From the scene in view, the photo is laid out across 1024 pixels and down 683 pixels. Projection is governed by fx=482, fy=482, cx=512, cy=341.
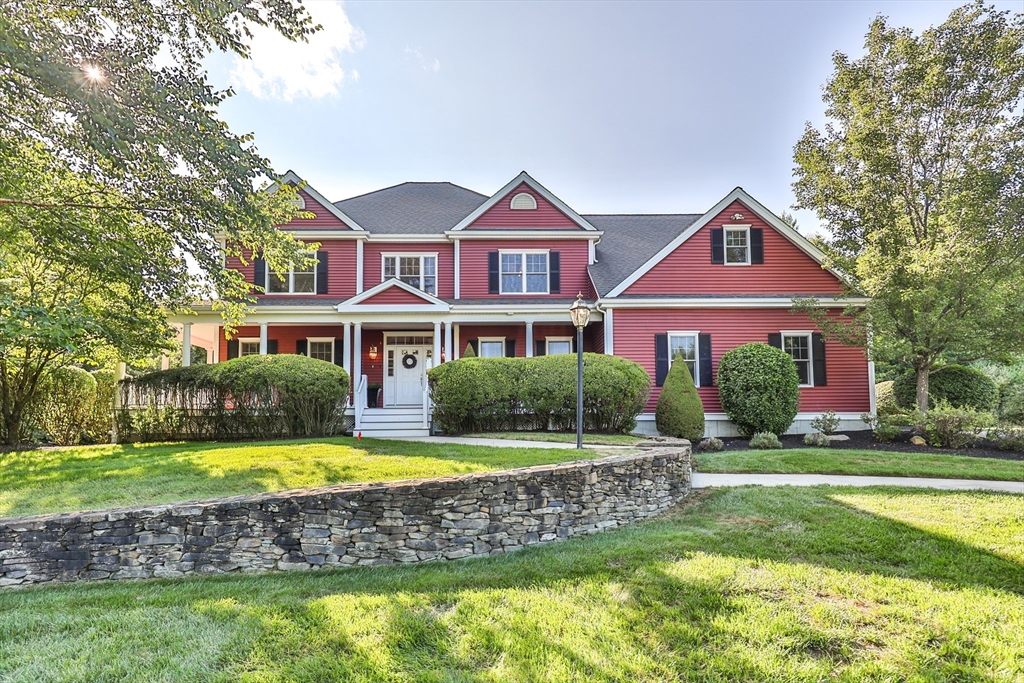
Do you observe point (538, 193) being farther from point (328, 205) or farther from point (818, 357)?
point (818, 357)

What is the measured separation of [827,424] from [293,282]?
1460 cm

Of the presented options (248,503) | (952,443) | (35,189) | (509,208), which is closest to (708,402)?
(952,443)

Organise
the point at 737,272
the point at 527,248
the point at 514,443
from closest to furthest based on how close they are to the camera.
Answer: the point at 514,443 < the point at 737,272 < the point at 527,248

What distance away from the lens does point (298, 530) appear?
4.46 metres

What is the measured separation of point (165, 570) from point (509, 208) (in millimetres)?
12370

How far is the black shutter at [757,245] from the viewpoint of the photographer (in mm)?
13250

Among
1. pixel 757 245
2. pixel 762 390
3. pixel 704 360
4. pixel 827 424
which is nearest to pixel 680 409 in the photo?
pixel 762 390

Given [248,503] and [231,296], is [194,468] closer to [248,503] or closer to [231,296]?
[248,503]

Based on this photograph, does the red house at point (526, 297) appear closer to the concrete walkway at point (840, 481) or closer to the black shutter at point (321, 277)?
the black shutter at point (321, 277)

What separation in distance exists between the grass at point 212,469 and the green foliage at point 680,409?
4.62 metres

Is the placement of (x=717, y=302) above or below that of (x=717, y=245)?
below

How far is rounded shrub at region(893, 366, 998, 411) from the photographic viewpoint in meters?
12.1

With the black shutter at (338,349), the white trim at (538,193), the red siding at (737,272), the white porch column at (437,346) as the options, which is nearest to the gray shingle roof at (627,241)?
the red siding at (737,272)

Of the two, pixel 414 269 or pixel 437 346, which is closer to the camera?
pixel 437 346
